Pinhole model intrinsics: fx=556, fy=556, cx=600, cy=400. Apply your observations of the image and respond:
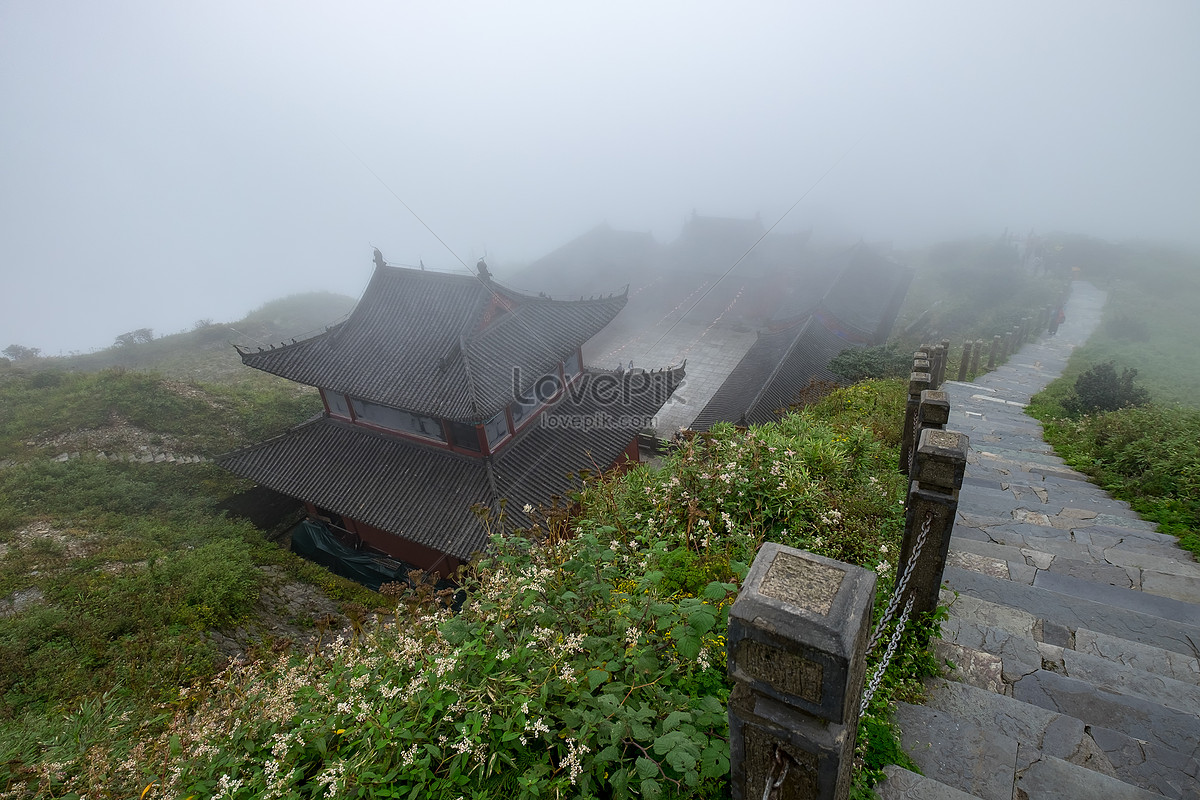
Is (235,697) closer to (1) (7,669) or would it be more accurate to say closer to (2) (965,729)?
(2) (965,729)

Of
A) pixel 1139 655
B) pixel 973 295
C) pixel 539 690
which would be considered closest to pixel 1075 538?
pixel 1139 655

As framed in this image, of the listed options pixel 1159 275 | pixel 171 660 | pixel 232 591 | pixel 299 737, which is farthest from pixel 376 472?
pixel 1159 275

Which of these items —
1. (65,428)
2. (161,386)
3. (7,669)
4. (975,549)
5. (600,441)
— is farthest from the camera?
(161,386)

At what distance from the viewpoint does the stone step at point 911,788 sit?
322 centimetres

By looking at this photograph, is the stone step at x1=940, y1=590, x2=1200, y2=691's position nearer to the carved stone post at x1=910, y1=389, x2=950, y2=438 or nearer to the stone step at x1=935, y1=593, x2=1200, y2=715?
the stone step at x1=935, y1=593, x2=1200, y2=715

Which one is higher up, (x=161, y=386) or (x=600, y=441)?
(x=161, y=386)

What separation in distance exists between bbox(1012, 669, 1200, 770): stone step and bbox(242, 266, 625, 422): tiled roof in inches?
416

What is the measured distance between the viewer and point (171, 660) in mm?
10008

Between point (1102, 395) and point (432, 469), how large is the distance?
16.5 m

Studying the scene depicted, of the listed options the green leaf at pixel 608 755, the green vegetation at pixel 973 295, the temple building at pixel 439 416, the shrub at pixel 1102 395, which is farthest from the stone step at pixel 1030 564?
the green vegetation at pixel 973 295

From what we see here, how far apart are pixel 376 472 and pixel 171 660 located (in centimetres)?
572

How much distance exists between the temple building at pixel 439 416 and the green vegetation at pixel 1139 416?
970cm

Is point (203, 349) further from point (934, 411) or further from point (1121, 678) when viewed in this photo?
point (1121, 678)

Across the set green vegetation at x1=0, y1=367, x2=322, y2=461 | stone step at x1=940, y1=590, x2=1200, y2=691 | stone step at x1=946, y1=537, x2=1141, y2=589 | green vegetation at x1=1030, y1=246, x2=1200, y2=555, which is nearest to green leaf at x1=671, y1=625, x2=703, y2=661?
stone step at x1=940, y1=590, x2=1200, y2=691
